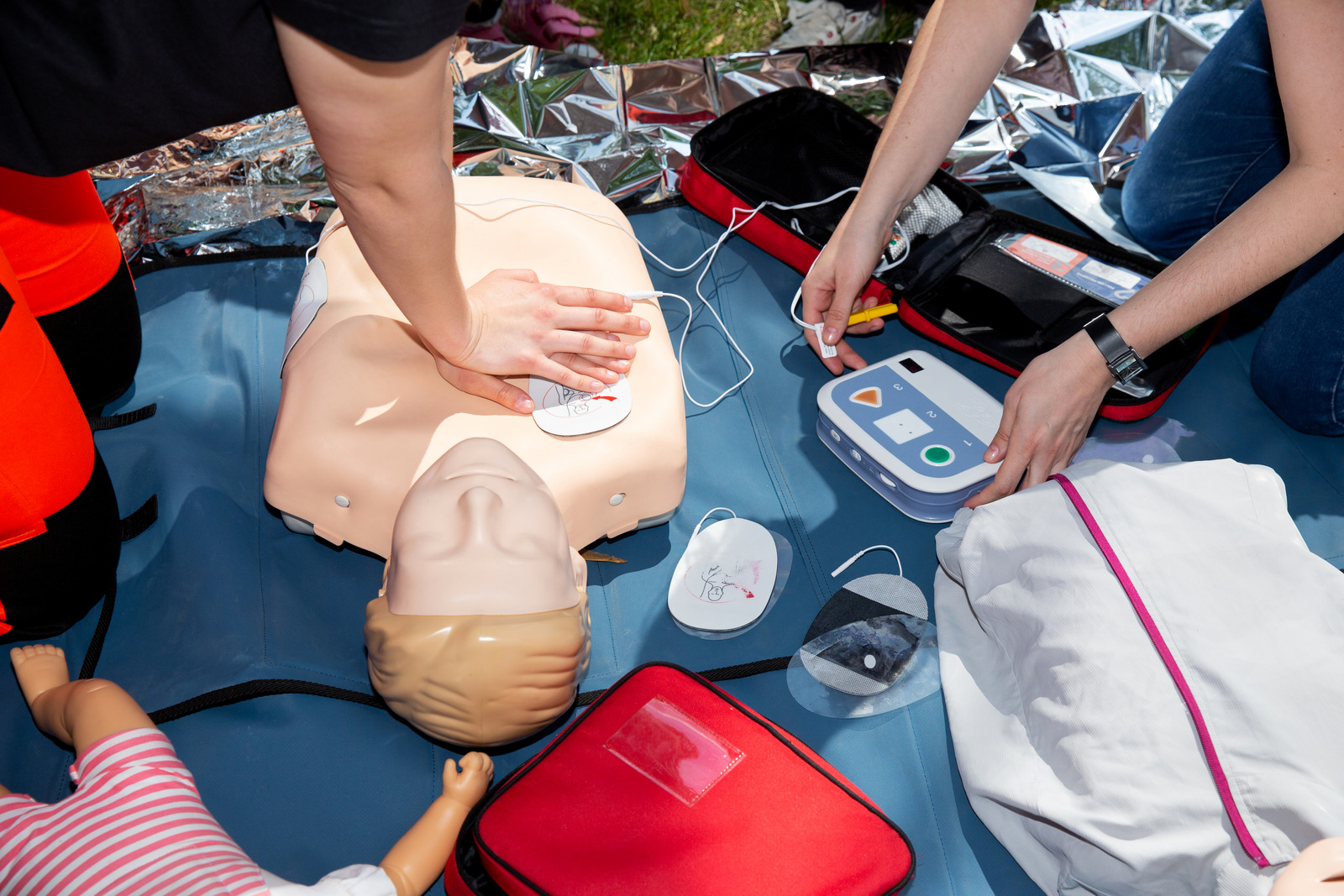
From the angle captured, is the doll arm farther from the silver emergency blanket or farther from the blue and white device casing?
the silver emergency blanket

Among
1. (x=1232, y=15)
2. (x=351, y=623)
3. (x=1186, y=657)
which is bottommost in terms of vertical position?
(x=351, y=623)

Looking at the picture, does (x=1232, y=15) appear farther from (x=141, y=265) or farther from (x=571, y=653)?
(x=141, y=265)

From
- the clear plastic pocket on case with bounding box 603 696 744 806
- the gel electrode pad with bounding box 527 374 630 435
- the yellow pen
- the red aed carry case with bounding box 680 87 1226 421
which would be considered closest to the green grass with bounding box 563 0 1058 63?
the red aed carry case with bounding box 680 87 1226 421

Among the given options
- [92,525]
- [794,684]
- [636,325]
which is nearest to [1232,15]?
[636,325]

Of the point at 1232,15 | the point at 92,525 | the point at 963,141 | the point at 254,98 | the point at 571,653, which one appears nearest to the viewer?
the point at 254,98

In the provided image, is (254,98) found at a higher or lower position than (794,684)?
higher

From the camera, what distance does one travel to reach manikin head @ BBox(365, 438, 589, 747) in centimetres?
90

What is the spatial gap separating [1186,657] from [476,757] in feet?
2.33

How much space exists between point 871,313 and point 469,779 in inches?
33.8

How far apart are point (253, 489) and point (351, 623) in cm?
25

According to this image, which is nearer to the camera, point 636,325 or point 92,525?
point 92,525

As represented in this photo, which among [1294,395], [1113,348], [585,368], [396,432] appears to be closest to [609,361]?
[585,368]

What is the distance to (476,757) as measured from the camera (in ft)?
3.16

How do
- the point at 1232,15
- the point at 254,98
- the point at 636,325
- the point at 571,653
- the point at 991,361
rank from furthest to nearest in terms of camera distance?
the point at 1232,15, the point at 991,361, the point at 636,325, the point at 571,653, the point at 254,98
